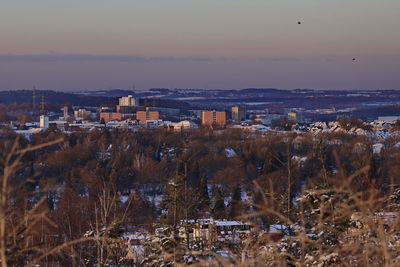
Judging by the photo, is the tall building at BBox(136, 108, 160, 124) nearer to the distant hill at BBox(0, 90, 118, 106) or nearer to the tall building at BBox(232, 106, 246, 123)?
the tall building at BBox(232, 106, 246, 123)

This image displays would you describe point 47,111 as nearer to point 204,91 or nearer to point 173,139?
point 173,139

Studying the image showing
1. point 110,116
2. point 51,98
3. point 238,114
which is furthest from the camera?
point 51,98

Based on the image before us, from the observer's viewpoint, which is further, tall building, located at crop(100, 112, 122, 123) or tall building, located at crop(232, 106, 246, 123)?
tall building, located at crop(232, 106, 246, 123)

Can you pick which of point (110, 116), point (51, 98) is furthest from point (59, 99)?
point (110, 116)

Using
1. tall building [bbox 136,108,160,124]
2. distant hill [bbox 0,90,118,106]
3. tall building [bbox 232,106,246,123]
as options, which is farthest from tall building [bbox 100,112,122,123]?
distant hill [bbox 0,90,118,106]

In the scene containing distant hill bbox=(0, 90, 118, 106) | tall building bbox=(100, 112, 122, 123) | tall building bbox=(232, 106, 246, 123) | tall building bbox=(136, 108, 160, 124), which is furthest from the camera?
distant hill bbox=(0, 90, 118, 106)

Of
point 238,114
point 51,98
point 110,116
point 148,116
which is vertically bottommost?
point 238,114

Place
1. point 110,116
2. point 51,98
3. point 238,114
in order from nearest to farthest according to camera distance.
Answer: point 110,116
point 238,114
point 51,98

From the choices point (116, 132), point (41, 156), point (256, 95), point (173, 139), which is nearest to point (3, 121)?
point (116, 132)

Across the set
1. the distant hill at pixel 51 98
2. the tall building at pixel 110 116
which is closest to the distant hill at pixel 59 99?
the distant hill at pixel 51 98

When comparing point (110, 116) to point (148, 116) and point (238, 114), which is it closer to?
point (148, 116)

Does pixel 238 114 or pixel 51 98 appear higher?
pixel 51 98
